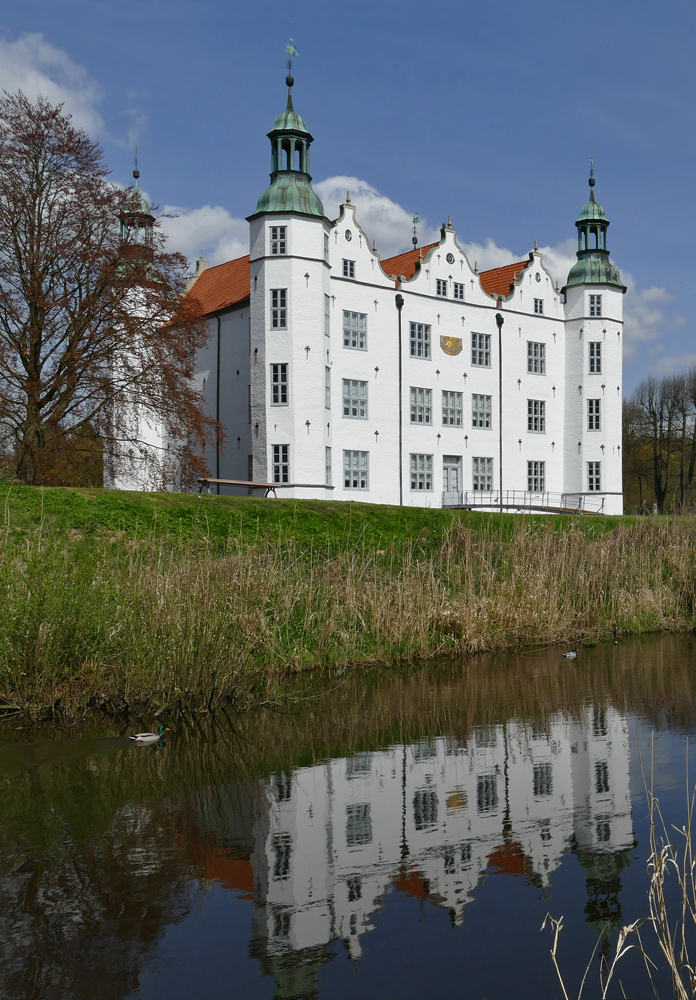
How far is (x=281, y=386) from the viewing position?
34.8 m

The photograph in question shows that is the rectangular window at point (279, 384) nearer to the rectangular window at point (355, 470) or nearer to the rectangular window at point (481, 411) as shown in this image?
the rectangular window at point (355, 470)

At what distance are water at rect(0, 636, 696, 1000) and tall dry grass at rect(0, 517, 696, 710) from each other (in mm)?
590

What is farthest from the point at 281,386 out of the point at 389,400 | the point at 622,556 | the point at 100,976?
the point at 100,976

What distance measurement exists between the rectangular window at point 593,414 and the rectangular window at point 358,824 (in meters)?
39.3

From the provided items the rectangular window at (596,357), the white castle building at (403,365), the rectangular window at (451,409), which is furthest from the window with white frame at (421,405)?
the rectangular window at (596,357)

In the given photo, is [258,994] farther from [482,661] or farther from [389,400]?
[389,400]

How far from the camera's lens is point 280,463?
3462 cm

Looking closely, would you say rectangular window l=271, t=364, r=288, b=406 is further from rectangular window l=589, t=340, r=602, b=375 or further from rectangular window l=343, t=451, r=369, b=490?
rectangular window l=589, t=340, r=602, b=375

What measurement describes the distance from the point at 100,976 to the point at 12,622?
509 cm

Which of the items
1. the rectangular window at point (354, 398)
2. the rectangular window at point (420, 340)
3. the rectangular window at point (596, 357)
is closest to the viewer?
the rectangular window at point (354, 398)

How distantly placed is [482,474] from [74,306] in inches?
819

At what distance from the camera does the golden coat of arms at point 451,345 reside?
4033cm

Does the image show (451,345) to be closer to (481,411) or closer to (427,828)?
(481,411)

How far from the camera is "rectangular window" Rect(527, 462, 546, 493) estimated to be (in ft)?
142
